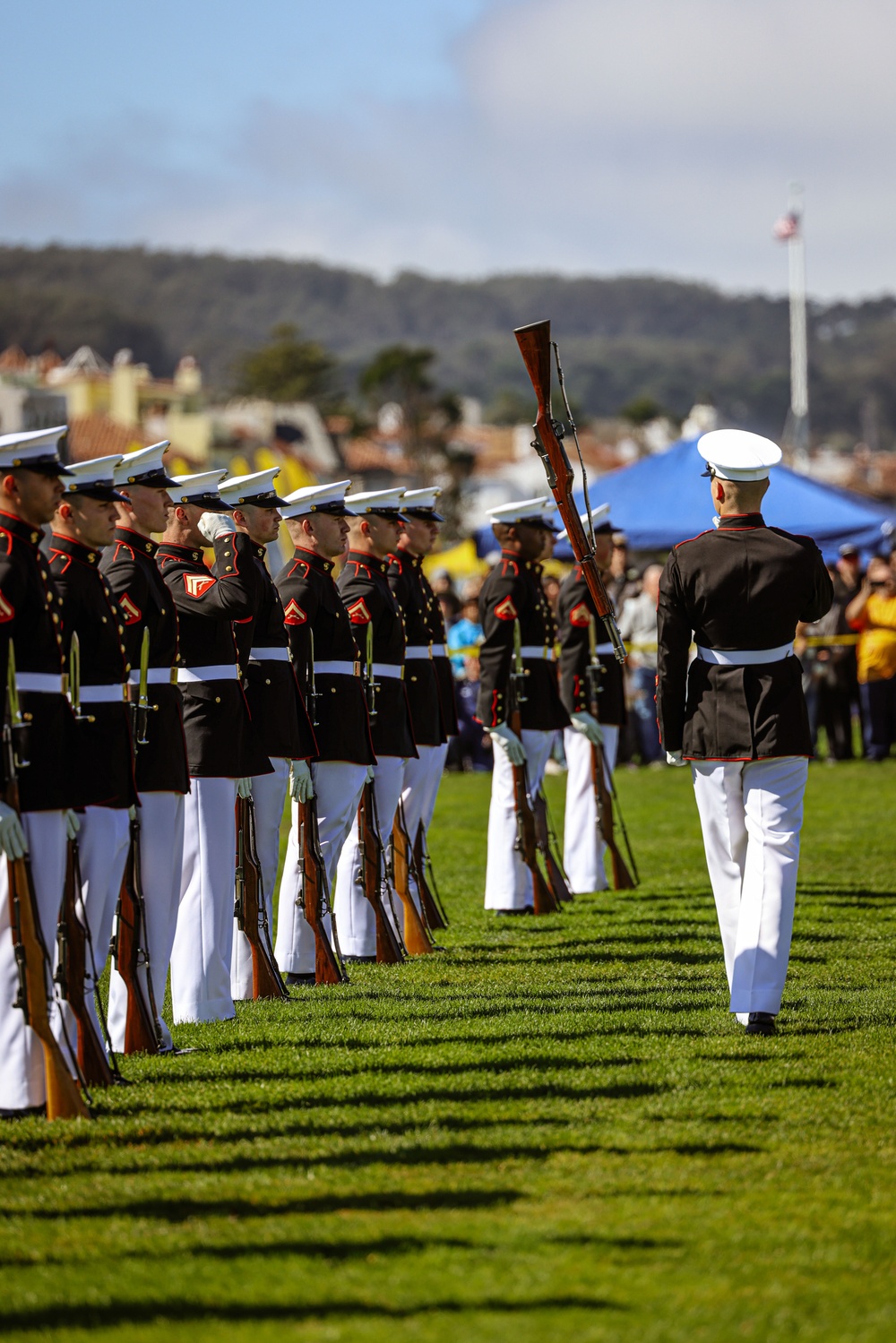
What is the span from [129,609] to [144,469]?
549mm

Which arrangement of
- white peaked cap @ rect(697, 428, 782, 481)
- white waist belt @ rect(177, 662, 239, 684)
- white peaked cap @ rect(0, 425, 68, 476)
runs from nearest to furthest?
1. white peaked cap @ rect(0, 425, 68, 476)
2. white peaked cap @ rect(697, 428, 782, 481)
3. white waist belt @ rect(177, 662, 239, 684)

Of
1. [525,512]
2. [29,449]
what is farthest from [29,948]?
[525,512]

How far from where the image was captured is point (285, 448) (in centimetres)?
9150

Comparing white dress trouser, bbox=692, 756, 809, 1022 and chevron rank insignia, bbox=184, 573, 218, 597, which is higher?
chevron rank insignia, bbox=184, 573, 218, 597

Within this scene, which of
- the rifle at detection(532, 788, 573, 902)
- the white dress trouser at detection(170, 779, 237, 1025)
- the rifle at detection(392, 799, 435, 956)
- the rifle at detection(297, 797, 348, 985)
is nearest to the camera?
the white dress trouser at detection(170, 779, 237, 1025)

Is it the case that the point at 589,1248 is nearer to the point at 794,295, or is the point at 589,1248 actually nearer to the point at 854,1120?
the point at 854,1120

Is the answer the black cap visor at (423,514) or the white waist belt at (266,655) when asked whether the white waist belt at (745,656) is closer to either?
the white waist belt at (266,655)

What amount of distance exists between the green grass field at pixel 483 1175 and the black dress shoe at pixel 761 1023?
3.9 inches

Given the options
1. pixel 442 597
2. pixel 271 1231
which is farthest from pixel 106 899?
pixel 442 597

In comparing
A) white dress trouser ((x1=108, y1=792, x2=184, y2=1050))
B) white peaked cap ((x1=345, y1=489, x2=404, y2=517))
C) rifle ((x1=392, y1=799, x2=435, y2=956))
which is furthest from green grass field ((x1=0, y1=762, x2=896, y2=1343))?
white peaked cap ((x1=345, y1=489, x2=404, y2=517))

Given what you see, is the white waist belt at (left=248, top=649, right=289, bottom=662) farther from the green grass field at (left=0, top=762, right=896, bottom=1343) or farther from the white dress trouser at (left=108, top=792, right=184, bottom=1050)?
the green grass field at (left=0, top=762, right=896, bottom=1343)

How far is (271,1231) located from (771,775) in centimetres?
316

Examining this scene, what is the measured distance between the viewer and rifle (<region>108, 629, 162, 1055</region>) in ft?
23.6

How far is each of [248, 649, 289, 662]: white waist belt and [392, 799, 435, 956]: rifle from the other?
184cm
